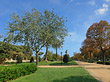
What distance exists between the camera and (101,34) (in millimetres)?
29625

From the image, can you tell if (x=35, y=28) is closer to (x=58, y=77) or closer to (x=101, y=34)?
(x=58, y=77)

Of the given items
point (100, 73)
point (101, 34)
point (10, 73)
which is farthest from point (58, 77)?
point (101, 34)

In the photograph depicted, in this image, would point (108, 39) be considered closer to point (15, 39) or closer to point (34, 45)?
point (34, 45)

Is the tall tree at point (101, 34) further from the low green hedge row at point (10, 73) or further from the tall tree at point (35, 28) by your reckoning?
the low green hedge row at point (10, 73)

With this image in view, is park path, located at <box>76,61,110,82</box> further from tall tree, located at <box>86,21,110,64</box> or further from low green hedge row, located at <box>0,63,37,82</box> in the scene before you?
tall tree, located at <box>86,21,110,64</box>

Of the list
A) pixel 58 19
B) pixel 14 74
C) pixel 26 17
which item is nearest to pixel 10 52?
pixel 26 17

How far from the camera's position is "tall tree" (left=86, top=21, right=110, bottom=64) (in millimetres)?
29234

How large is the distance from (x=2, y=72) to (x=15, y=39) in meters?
13.9

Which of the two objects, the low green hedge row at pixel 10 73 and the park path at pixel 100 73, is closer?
the low green hedge row at pixel 10 73

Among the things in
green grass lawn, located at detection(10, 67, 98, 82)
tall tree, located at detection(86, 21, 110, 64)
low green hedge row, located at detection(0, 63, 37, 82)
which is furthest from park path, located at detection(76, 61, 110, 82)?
tall tree, located at detection(86, 21, 110, 64)

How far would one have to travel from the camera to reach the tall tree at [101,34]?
29234mm

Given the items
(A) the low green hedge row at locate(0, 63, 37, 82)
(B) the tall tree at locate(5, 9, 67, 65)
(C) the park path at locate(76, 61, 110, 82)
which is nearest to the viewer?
(A) the low green hedge row at locate(0, 63, 37, 82)

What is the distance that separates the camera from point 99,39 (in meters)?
29.6

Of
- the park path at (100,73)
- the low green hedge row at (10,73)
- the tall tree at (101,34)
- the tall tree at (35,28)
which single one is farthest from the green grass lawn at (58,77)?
the tall tree at (101,34)
